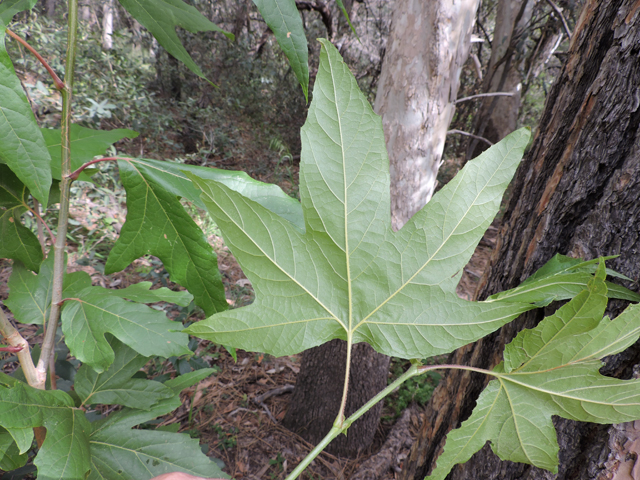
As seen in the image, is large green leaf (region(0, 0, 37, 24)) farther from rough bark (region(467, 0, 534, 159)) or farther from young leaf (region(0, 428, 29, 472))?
rough bark (region(467, 0, 534, 159))

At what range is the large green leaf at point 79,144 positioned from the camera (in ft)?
2.74

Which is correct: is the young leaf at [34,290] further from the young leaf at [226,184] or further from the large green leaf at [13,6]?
the large green leaf at [13,6]

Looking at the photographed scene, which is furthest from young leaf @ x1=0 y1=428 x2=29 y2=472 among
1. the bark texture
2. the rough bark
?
the rough bark

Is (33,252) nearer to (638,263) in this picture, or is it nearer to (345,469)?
(638,263)

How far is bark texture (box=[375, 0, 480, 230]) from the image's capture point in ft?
6.10

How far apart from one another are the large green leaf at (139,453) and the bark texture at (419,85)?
59.0 inches

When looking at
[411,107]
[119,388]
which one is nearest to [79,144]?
[119,388]

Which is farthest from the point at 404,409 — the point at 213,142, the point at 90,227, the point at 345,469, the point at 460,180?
the point at 213,142

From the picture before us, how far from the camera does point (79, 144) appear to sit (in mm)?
888

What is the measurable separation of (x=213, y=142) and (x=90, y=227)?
2804 mm

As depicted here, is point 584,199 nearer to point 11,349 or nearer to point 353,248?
point 353,248

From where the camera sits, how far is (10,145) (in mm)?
520

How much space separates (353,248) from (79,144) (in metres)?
0.84

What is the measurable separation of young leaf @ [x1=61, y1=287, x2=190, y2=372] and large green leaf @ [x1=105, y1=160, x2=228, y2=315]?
116 millimetres
